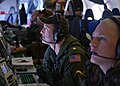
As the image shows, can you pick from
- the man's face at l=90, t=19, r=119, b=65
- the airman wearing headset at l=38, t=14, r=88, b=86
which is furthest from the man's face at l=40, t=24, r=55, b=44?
the man's face at l=90, t=19, r=119, b=65

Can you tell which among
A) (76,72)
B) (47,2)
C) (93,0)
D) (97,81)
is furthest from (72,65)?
(93,0)

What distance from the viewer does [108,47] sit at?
1479 millimetres

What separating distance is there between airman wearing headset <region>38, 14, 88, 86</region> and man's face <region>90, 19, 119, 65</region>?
0.43m

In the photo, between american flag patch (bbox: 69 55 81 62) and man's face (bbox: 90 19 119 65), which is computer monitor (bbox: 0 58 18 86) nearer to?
man's face (bbox: 90 19 119 65)

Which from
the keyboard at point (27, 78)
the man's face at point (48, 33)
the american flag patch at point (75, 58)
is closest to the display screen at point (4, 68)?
the keyboard at point (27, 78)

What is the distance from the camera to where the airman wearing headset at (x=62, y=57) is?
206 centimetres

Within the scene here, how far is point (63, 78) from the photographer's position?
2.10 metres

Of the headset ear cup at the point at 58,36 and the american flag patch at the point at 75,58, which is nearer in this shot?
Result: the american flag patch at the point at 75,58

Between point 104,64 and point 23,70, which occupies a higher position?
point 104,64

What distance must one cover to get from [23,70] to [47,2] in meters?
2.97

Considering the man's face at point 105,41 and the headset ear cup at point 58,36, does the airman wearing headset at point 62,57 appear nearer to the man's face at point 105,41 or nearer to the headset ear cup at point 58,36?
the headset ear cup at point 58,36

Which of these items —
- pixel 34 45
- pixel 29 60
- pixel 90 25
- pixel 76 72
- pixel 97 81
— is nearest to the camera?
pixel 97 81

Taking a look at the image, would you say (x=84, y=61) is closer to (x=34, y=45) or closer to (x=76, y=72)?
(x=76, y=72)

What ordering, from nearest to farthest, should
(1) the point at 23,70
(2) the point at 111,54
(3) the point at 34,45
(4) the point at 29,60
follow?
(2) the point at 111,54
(1) the point at 23,70
(4) the point at 29,60
(3) the point at 34,45
